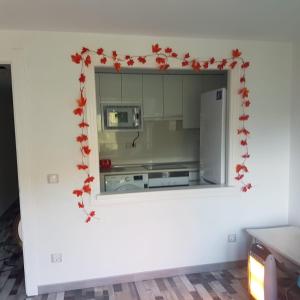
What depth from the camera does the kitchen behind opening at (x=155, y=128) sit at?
3.73m

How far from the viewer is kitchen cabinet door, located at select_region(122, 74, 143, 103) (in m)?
4.02

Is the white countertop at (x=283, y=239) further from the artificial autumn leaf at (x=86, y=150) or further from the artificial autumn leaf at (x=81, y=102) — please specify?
the artificial autumn leaf at (x=81, y=102)

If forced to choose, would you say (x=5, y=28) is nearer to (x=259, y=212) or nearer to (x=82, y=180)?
(x=82, y=180)

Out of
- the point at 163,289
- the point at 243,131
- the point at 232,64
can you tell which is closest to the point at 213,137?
the point at 243,131

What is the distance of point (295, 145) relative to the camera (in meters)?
3.14

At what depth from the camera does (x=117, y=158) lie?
14.5 ft

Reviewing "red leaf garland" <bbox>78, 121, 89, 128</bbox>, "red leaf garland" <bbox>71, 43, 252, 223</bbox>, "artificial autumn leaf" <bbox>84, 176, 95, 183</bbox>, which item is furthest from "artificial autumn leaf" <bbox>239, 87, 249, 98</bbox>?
"artificial autumn leaf" <bbox>84, 176, 95, 183</bbox>

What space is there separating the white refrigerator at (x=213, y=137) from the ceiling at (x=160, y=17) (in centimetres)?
73

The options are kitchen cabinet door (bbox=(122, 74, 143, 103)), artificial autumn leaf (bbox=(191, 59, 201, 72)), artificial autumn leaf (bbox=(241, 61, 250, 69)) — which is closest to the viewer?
artificial autumn leaf (bbox=(191, 59, 201, 72))

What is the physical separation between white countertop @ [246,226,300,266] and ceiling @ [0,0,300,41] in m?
1.85

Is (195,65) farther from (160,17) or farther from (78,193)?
(78,193)

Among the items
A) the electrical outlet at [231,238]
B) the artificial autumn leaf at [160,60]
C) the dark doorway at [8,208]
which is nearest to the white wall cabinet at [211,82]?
the artificial autumn leaf at [160,60]

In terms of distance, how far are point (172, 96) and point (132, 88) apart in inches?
23.1

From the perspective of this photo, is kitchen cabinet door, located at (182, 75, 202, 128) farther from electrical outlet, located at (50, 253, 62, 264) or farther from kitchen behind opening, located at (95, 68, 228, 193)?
electrical outlet, located at (50, 253, 62, 264)
